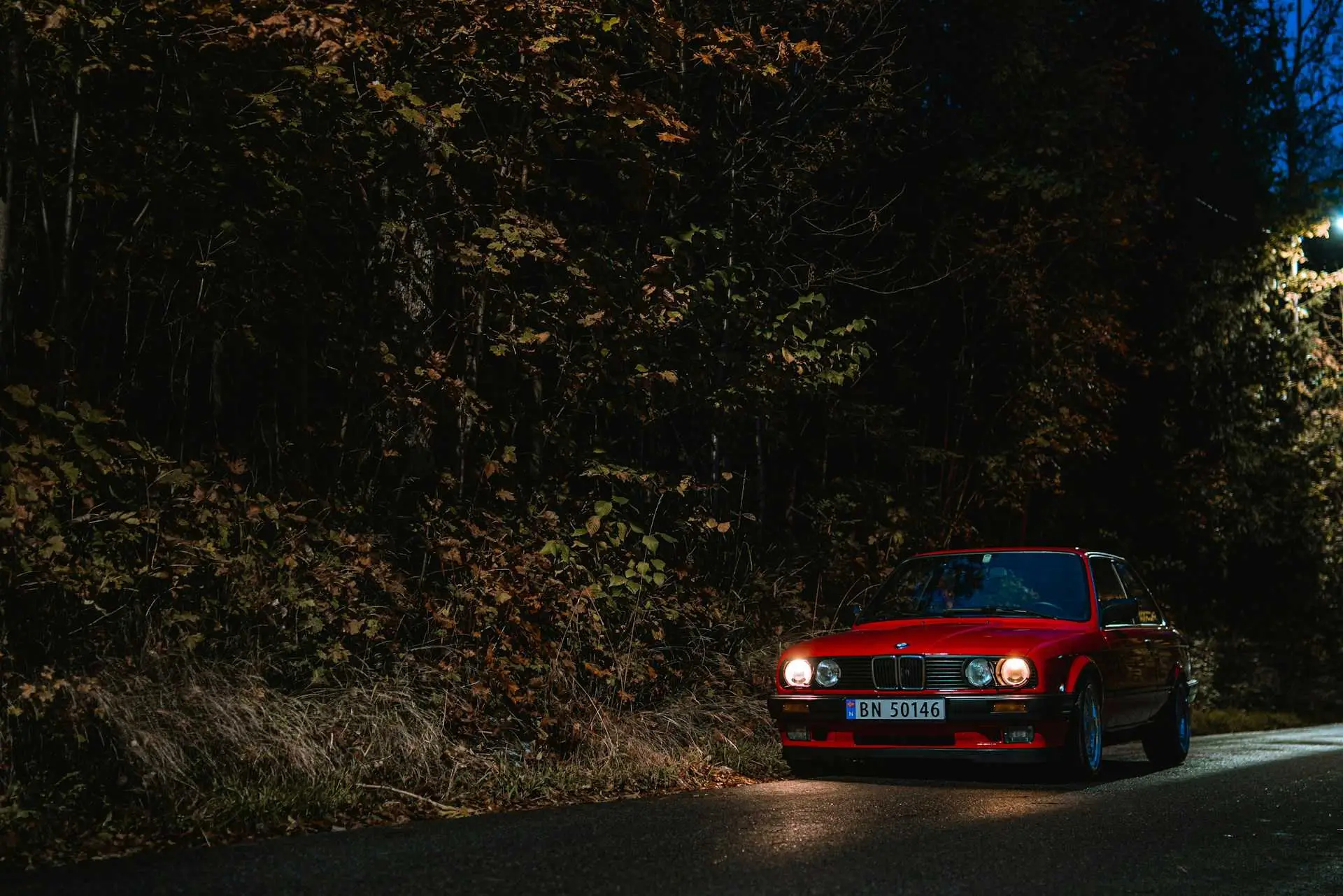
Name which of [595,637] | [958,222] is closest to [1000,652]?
[595,637]

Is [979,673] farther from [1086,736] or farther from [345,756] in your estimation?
[345,756]

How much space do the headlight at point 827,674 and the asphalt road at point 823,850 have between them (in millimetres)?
769

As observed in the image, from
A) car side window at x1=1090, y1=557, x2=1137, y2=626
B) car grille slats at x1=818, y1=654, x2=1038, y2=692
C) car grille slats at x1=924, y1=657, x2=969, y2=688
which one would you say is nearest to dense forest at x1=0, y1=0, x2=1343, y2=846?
car grille slats at x1=818, y1=654, x2=1038, y2=692

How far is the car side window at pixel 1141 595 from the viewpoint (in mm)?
12484

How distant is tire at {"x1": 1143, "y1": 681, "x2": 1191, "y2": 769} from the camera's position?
12.5m

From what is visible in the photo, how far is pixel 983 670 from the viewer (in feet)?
33.8

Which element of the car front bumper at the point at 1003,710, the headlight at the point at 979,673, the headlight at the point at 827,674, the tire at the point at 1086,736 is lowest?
the tire at the point at 1086,736

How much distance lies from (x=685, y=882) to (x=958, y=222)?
13.2 m

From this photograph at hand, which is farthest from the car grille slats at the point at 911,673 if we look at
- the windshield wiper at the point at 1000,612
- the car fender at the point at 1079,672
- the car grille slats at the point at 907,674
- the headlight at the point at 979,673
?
the windshield wiper at the point at 1000,612

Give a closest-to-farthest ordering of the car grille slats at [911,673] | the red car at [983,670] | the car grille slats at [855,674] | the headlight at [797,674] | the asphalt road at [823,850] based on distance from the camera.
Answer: the asphalt road at [823,850] < the red car at [983,670] < the car grille slats at [911,673] < the car grille slats at [855,674] < the headlight at [797,674]

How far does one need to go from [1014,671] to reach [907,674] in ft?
2.29

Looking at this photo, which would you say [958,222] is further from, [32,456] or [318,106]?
[32,456]

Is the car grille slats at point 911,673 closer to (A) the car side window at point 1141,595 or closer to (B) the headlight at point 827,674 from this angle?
(B) the headlight at point 827,674

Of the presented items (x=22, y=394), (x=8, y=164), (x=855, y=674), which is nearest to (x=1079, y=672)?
(x=855, y=674)
